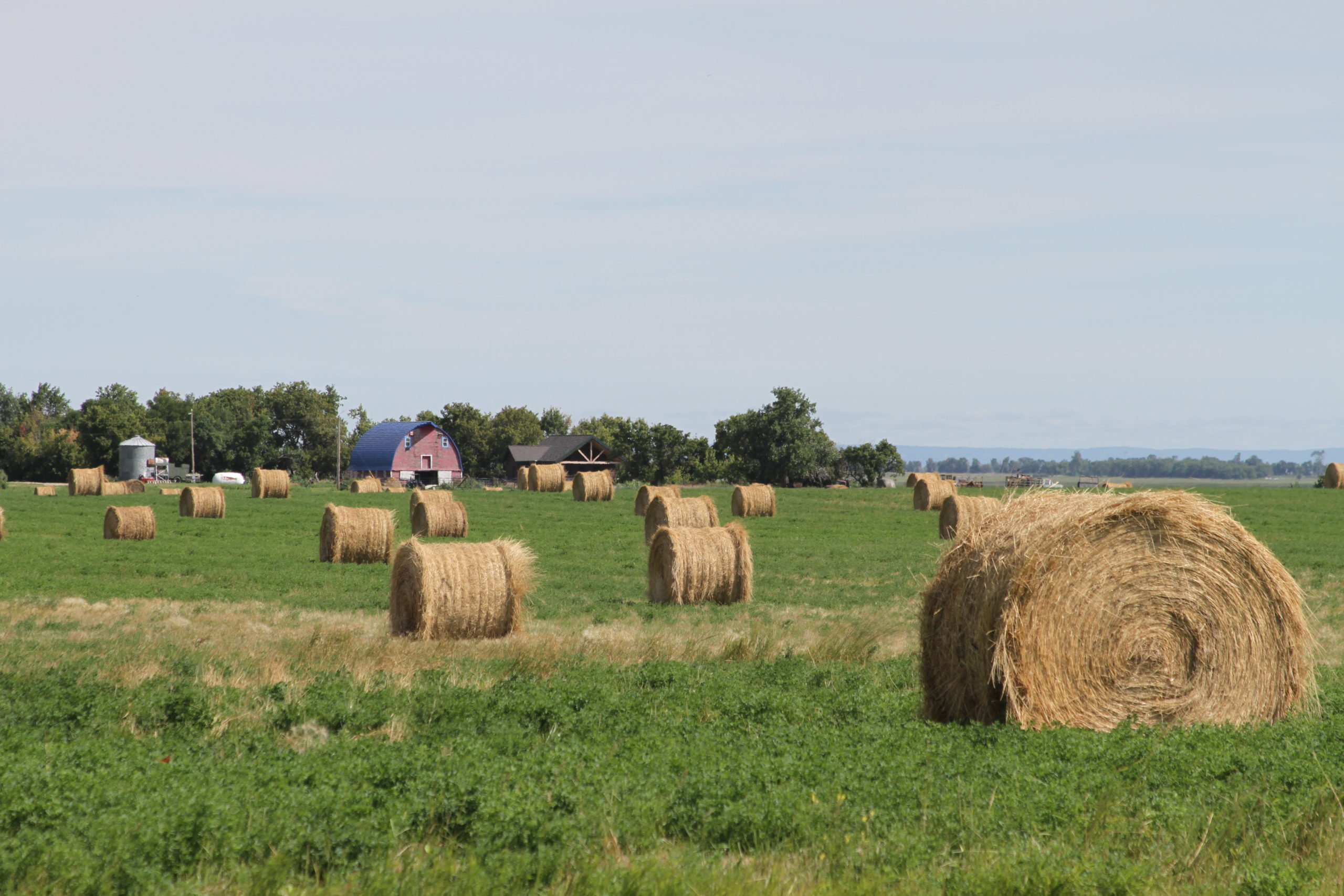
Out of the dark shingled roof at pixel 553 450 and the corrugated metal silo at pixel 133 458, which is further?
the dark shingled roof at pixel 553 450

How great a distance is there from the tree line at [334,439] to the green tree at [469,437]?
110 millimetres

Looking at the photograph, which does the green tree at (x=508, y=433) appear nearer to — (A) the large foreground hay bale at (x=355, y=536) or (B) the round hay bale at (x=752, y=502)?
(B) the round hay bale at (x=752, y=502)

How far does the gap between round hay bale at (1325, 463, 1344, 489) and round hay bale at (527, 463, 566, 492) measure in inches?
1525

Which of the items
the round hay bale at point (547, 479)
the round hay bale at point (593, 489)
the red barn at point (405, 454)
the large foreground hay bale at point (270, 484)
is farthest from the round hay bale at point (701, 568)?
the red barn at point (405, 454)

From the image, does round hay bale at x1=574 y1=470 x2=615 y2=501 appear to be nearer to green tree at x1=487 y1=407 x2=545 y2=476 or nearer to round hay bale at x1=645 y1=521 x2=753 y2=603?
round hay bale at x1=645 y1=521 x2=753 y2=603

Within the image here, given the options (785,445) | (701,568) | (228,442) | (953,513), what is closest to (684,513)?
(953,513)

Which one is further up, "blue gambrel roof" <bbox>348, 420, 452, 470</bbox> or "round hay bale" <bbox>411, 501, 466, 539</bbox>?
"blue gambrel roof" <bbox>348, 420, 452, 470</bbox>

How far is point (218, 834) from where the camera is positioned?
6.11 meters

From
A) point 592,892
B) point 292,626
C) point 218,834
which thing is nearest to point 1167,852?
point 592,892

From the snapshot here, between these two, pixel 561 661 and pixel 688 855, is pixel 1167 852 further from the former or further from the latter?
pixel 561 661

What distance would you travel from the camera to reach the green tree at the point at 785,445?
84500 millimetres

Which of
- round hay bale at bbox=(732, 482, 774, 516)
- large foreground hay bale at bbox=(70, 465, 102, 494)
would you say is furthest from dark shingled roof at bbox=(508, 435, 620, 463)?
round hay bale at bbox=(732, 482, 774, 516)

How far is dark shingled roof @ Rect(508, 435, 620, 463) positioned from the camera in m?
103

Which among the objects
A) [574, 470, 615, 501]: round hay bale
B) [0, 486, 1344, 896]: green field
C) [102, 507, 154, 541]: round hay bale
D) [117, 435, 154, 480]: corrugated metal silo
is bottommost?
[0, 486, 1344, 896]: green field
